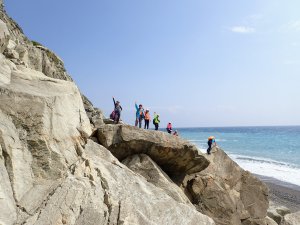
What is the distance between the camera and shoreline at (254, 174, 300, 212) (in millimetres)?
33719

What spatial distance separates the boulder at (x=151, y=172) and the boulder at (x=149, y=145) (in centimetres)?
43

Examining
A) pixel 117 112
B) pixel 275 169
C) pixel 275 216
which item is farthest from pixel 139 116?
pixel 275 169

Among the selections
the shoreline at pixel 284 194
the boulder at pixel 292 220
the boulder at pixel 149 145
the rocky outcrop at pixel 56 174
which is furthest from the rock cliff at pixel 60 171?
the shoreline at pixel 284 194

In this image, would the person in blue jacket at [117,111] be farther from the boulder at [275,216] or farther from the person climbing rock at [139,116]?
the boulder at [275,216]

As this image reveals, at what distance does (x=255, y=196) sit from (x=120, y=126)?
1200cm

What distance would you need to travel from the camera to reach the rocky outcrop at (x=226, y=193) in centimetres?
2027

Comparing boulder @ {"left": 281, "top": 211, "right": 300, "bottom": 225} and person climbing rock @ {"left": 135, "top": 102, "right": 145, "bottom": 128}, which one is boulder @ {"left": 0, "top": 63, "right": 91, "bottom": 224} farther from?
boulder @ {"left": 281, "top": 211, "right": 300, "bottom": 225}

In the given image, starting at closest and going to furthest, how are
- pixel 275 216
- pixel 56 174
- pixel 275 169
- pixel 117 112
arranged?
pixel 56 174
pixel 117 112
pixel 275 216
pixel 275 169

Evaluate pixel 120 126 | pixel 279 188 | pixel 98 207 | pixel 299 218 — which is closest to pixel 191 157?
pixel 120 126

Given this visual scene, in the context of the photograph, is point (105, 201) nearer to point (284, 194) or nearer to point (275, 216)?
point (275, 216)

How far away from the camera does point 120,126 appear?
16.9m

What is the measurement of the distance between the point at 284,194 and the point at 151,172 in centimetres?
2680

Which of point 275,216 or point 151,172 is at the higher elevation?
point 151,172

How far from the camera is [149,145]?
17.2 metres
